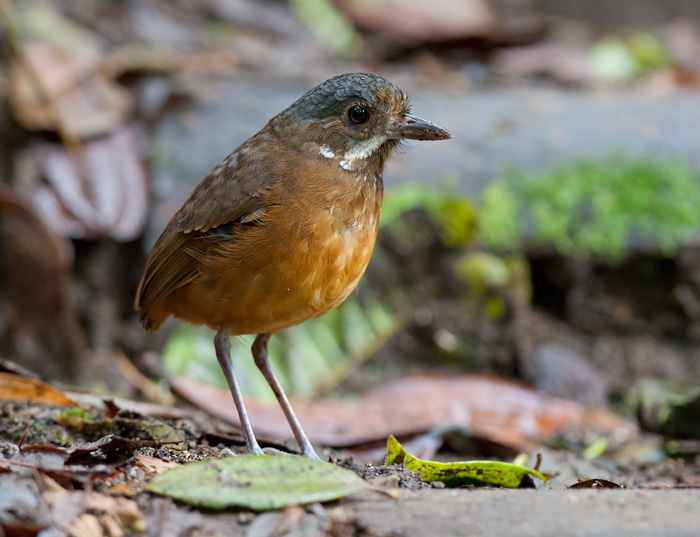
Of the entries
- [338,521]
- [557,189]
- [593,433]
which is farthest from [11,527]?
[557,189]

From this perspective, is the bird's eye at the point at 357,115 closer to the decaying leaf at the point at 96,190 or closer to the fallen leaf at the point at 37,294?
the fallen leaf at the point at 37,294


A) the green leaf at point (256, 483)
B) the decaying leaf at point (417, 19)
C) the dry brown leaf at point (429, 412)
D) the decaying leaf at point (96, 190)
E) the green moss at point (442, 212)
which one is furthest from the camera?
the decaying leaf at point (417, 19)

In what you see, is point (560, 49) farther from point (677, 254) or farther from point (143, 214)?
point (143, 214)

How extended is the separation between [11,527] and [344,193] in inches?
74.5

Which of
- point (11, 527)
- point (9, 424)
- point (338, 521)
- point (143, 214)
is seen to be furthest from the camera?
point (143, 214)

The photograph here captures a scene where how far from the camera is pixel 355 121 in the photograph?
378 centimetres

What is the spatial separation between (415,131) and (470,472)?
1.50 meters

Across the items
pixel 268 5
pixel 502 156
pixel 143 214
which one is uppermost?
pixel 268 5

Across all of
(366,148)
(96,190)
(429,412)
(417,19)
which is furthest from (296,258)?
(417,19)

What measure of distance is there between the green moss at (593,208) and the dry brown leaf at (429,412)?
123 cm

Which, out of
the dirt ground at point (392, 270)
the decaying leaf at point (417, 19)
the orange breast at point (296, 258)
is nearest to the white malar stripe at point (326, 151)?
the orange breast at point (296, 258)

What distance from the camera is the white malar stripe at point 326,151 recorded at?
3.70 metres

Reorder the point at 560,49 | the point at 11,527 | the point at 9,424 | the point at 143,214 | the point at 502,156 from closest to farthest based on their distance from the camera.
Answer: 1. the point at 11,527
2. the point at 9,424
3. the point at 143,214
4. the point at 502,156
5. the point at 560,49

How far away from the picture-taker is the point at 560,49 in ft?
29.7
